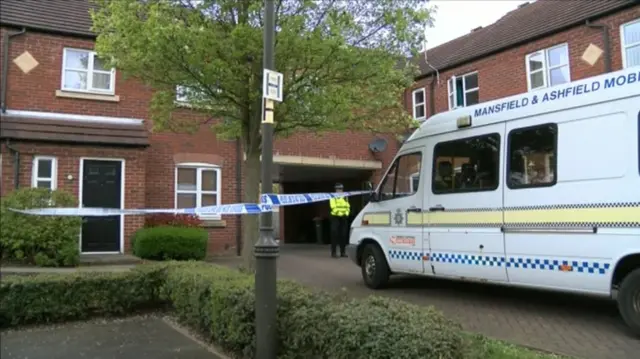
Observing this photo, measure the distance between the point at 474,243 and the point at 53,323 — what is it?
5.60m

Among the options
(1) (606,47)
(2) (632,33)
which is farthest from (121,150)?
(2) (632,33)

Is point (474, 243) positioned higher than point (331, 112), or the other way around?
point (331, 112)

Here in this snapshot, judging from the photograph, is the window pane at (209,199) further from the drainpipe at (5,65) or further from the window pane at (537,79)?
the window pane at (537,79)

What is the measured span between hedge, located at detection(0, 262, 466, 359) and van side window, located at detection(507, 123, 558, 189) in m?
3.39

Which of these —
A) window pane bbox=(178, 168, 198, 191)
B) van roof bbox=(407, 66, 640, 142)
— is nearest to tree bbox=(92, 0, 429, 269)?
van roof bbox=(407, 66, 640, 142)

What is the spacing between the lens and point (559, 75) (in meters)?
15.3

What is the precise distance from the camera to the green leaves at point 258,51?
21.6 feet

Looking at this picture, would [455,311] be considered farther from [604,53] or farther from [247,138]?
[604,53]

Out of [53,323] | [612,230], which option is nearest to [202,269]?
[53,323]

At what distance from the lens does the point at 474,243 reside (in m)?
7.92

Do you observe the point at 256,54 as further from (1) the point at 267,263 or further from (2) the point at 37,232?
(2) the point at 37,232

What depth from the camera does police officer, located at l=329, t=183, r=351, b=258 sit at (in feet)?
50.2

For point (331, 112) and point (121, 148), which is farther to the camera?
point (121, 148)

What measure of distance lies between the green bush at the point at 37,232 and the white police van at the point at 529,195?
611 centimetres
